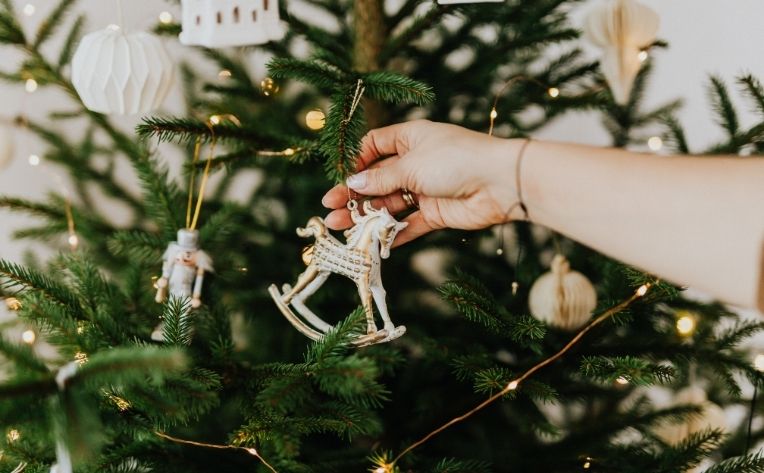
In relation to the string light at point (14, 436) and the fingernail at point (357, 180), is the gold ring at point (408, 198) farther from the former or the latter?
the string light at point (14, 436)

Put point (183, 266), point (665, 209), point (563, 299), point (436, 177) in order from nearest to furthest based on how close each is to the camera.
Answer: point (665, 209) < point (436, 177) < point (183, 266) < point (563, 299)

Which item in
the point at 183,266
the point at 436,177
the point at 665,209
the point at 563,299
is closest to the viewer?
the point at 665,209

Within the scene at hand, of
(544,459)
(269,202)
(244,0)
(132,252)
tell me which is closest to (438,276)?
(269,202)

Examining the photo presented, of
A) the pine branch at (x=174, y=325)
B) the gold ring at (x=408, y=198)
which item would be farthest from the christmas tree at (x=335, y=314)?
the gold ring at (x=408, y=198)

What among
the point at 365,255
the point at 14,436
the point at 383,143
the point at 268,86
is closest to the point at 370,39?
the point at 268,86

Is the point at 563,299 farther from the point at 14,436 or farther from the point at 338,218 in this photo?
the point at 14,436

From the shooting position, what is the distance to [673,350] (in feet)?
3.01

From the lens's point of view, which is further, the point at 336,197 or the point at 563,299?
the point at 563,299

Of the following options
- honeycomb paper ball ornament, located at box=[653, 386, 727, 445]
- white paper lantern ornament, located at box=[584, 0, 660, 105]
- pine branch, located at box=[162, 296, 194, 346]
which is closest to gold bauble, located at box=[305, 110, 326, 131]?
pine branch, located at box=[162, 296, 194, 346]

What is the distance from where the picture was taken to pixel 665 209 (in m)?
0.63

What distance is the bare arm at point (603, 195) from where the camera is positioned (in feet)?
1.98

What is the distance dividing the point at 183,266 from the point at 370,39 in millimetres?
487

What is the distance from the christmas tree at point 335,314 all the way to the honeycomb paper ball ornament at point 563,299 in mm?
34

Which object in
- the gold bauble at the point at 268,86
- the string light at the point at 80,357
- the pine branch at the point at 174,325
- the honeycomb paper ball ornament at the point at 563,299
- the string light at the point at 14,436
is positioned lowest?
the string light at the point at 14,436
